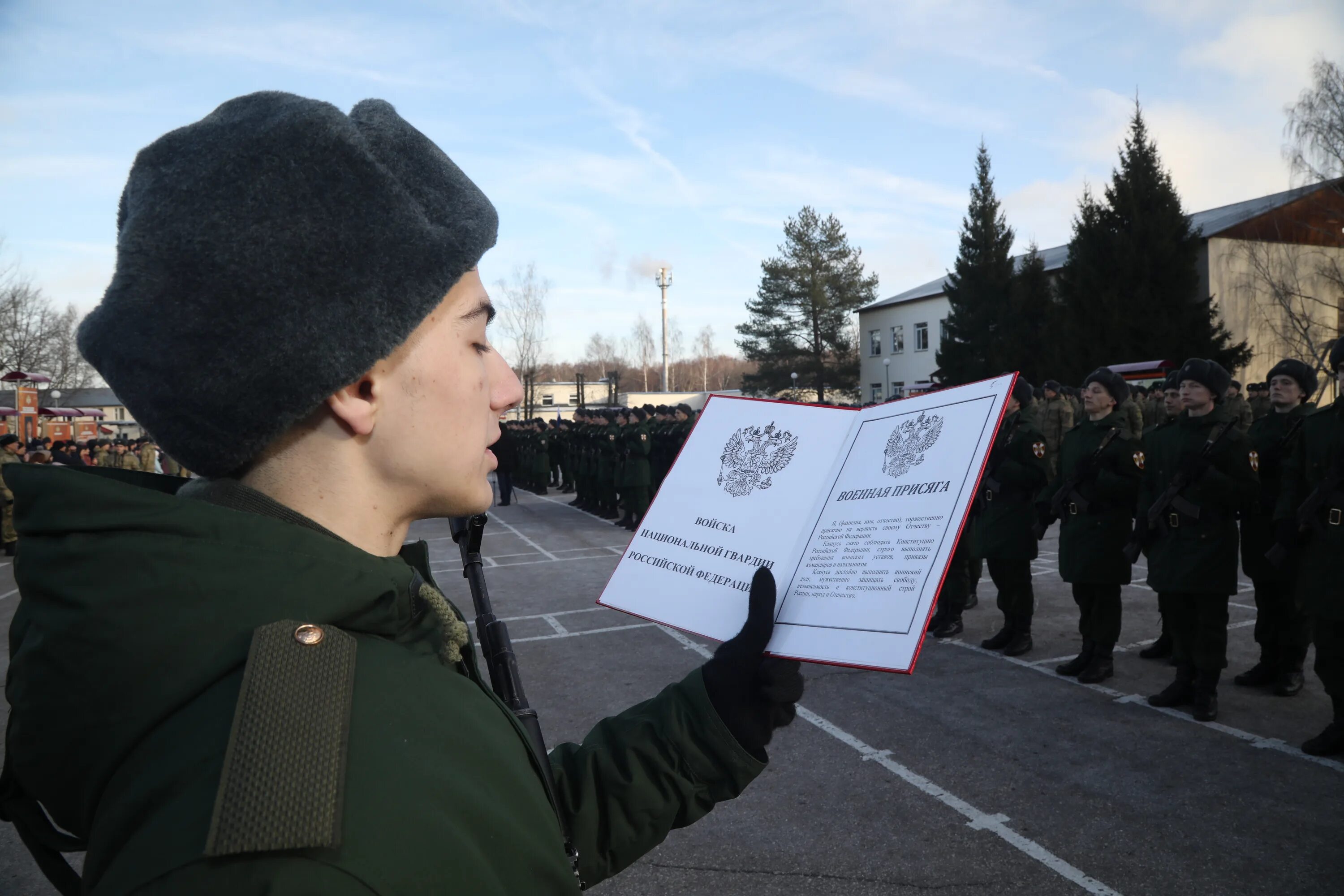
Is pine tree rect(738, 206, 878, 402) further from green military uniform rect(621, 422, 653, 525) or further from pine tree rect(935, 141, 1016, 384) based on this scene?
green military uniform rect(621, 422, 653, 525)

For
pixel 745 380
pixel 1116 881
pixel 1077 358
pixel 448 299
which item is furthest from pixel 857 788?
pixel 745 380

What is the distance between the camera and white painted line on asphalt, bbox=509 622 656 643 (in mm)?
7465

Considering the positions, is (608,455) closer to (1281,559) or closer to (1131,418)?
(1131,418)

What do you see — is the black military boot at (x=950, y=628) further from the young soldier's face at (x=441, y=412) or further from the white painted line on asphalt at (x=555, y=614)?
the young soldier's face at (x=441, y=412)

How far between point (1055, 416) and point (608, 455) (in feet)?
29.3

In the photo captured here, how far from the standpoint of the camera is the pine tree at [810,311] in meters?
50.5

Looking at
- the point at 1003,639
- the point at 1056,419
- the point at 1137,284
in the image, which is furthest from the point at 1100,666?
the point at 1137,284

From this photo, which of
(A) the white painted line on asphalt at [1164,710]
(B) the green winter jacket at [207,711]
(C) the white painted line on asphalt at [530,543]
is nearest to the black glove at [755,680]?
(B) the green winter jacket at [207,711]

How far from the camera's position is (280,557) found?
2.49 ft

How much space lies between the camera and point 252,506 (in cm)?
90

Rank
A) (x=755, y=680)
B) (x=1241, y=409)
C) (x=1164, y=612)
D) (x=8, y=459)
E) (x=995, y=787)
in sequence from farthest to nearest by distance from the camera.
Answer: (x=8, y=459)
(x=1241, y=409)
(x=1164, y=612)
(x=995, y=787)
(x=755, y=680)

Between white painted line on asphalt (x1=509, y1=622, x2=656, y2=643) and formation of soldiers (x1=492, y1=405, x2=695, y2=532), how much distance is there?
4.26 metres

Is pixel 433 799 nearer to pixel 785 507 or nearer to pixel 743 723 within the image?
pixel 743 723

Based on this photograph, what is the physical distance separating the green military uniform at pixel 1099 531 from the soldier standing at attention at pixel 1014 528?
43 cm
